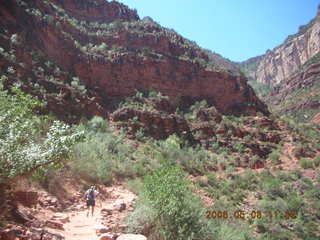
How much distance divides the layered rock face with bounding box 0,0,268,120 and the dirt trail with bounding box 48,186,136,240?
42.8ft

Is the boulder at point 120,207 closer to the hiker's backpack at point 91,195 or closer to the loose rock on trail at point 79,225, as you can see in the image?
the loose rock on trail at point 79,225

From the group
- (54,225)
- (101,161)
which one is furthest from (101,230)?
(101,161)

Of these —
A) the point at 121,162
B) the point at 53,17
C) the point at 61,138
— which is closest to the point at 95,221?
the point at 61,138

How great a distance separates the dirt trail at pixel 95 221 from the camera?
22.9 ft

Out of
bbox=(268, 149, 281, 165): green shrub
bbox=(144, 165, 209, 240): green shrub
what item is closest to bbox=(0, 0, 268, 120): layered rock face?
bbox=(268, 149, 281, 165): green shrub

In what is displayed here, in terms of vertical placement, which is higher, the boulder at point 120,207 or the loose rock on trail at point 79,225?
the boulder at point 120,207

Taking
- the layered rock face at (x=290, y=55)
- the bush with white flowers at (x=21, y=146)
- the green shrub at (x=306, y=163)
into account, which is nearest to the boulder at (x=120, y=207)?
the bush with white flowers at (x=21, y=146)

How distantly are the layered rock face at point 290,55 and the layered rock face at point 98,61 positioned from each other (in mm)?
53633

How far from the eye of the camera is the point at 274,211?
15.9 metres

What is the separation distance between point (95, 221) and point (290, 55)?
95169 mm

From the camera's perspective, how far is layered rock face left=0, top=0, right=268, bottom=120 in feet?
75.4

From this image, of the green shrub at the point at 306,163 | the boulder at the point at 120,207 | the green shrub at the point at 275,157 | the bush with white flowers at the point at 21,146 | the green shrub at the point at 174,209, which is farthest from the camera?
the green shrub at the point at 275,157

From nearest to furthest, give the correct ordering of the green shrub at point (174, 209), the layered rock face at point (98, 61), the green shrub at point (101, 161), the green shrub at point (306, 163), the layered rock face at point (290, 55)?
1. the green shrub at point (174, 209)
2. the green shrub at point (101, 161)
3. the layered rock face at point (98, 61)
4. the green shrub at point (306, 163)
5. the layered rock face at point (290, 55)

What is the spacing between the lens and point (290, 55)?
91125 mm
